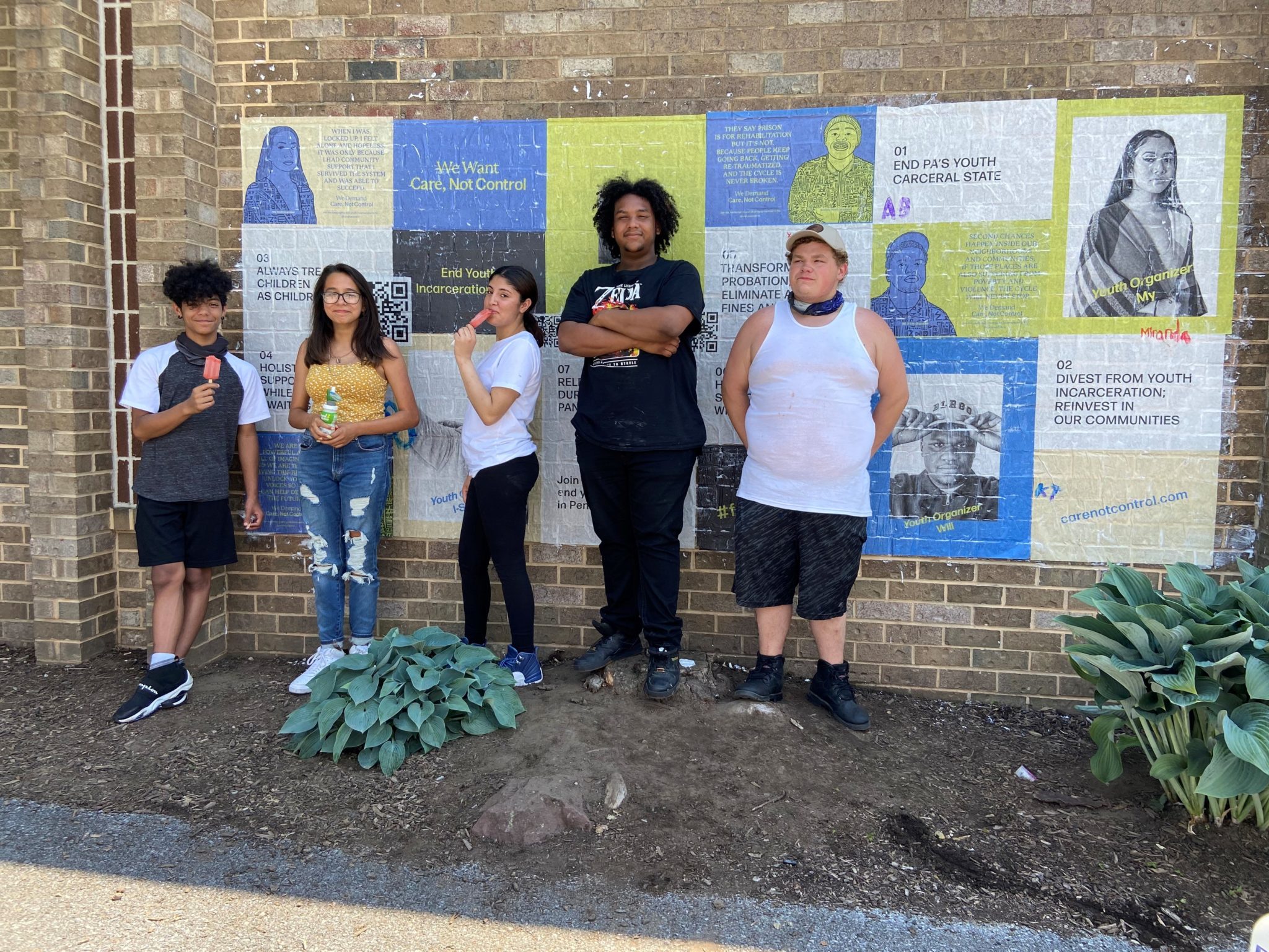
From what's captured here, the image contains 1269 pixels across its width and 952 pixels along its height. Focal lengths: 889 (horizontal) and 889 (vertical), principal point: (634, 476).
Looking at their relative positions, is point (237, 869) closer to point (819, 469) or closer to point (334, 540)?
point (334, 540)

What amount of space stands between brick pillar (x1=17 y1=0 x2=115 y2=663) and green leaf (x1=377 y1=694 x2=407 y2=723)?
2.15 m

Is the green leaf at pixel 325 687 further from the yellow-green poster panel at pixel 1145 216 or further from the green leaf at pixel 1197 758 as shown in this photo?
the yellow-green poster panel at pixel 1145 216

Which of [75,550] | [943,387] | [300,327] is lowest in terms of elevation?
[75,550]

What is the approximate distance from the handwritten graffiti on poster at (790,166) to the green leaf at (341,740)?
2862 millimetres

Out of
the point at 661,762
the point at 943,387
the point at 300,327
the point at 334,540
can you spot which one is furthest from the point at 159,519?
the point at 943,387

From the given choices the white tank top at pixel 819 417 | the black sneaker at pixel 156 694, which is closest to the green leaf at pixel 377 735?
the black sneaker at pixel 156 694

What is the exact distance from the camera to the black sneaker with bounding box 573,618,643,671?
164 inches

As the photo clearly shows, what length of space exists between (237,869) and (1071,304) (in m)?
4.18

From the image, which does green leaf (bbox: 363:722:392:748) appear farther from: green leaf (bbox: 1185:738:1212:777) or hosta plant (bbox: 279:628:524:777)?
green leaf (bbox: 1185:738:1212:777)

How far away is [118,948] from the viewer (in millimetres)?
2584

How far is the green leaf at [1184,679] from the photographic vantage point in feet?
9.64

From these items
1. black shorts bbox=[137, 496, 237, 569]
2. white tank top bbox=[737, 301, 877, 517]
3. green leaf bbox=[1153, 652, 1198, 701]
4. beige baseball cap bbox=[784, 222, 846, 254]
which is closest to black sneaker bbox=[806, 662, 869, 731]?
white tank top bbox=[737, 301, 877, 517]

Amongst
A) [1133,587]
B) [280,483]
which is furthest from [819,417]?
[280,483]

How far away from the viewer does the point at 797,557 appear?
3914 millimetres
